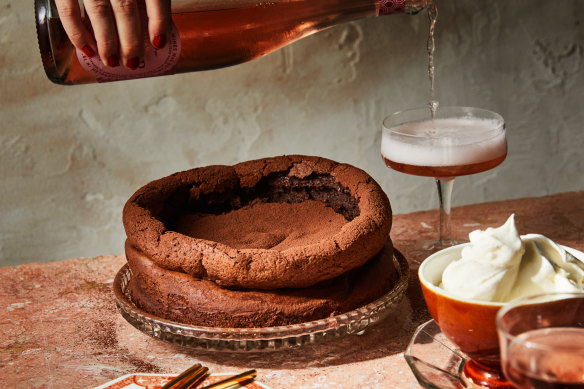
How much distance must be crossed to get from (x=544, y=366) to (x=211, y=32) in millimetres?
831

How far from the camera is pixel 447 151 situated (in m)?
1.22

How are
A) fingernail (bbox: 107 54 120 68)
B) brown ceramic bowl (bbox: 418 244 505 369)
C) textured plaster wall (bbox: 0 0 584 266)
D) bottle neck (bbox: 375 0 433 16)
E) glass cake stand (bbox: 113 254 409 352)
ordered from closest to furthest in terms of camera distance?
brown ceramic bowl (bbox: 418 244 505 369), glass cake stand (bbox: 113 254 409 352), fingernail (bbox: 107 54 120 68), bottle neck (bbox: 375 0 433 16), textured plaster wall (bbox: 0 0 584 266)

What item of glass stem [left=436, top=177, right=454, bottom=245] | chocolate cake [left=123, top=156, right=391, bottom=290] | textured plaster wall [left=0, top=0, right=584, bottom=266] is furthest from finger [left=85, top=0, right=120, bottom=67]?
textured plaster wall [left=0, top=0, right=584, bottom=266]

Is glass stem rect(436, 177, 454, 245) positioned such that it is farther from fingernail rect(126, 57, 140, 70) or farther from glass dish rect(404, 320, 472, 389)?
fingernail rect(126, 57, 140, 70)

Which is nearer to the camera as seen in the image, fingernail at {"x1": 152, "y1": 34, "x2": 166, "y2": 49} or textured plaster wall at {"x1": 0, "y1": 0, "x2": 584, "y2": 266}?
fingernail at {"x1": 152, "y1": 34, "x2": 166, "y2": 49}

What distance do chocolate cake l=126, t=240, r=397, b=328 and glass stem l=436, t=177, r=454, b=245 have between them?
362mm

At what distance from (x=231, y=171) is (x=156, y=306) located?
358 millimetres

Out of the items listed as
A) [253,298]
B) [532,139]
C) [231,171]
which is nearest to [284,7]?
[231,171]

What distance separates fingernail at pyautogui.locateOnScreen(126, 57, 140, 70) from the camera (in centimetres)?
104

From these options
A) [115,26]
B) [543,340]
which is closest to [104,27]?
[115,26]

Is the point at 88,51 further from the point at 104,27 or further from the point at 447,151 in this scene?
the point at 447,151

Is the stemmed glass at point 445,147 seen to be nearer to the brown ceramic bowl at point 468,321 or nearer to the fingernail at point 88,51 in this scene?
the brown ceramic bowl at point 468,321

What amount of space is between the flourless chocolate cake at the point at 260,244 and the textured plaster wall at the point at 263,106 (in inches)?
36.0

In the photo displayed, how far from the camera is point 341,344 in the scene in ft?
3.28
